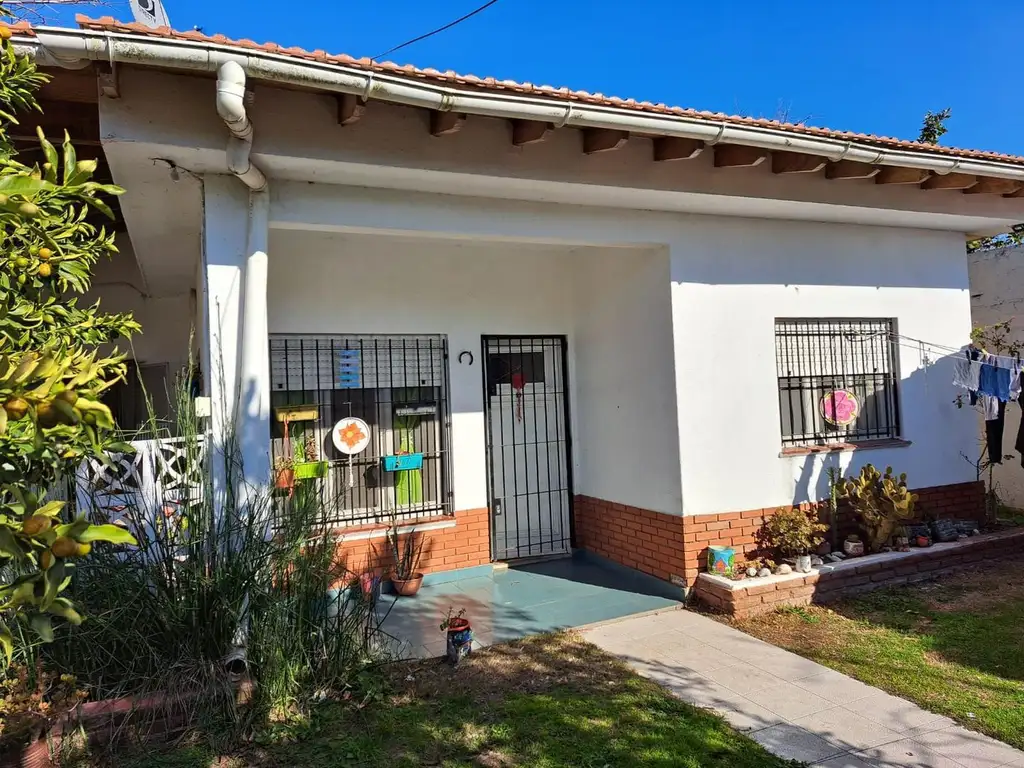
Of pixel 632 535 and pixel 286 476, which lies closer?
pixel 286 476

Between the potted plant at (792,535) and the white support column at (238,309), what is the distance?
554 centimetres

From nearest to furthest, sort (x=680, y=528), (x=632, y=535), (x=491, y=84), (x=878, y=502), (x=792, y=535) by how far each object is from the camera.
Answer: (x=491, y=84), (x=680, y=528), (x=792, y=535), (x=878, y=502), (x=632, y=535)

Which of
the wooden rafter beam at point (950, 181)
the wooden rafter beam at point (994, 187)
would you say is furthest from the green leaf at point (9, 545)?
the wooden rafter beam at point (994, 187)

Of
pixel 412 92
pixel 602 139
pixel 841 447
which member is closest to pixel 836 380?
pixel 841 447

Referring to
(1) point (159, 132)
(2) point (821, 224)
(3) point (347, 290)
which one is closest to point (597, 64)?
(2) point (821, 224)

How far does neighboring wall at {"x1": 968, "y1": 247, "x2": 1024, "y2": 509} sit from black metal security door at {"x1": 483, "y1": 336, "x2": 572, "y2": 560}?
24.7 ft

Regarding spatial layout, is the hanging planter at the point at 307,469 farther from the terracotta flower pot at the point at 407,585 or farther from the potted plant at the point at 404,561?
the terracotta flower pot at the point at 407,585

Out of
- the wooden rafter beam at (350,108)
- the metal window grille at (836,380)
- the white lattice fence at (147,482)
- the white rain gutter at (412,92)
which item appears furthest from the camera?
the metal window grille at (836,380)

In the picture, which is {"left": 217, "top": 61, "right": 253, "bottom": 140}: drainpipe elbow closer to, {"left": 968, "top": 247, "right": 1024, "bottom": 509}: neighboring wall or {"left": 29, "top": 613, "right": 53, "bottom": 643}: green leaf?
{"left": 29, "top": 613, "right": 53, "bottom": 643}: green leaf

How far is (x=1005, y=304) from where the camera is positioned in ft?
34.1

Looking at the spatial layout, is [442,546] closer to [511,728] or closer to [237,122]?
[511,728]

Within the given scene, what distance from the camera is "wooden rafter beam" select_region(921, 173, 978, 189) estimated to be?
7570mm

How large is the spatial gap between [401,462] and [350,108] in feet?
13.6

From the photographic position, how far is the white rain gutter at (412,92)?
13.5 ft
